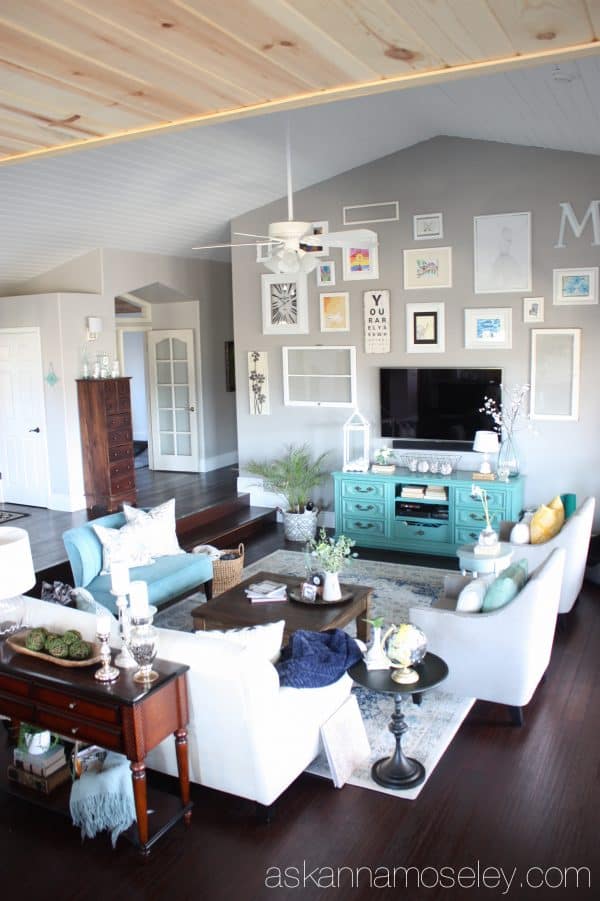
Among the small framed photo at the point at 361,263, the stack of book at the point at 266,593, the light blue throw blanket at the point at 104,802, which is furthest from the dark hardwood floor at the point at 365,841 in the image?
the small framed photo at the point at 361,263

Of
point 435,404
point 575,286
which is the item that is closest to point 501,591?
point 435,404

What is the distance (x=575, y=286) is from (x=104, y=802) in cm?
578

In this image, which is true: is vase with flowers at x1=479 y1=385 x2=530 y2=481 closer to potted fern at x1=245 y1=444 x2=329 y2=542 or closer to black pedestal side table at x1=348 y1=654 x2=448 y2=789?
potted fern at x1=245 y1=444 x2=329 y2=542

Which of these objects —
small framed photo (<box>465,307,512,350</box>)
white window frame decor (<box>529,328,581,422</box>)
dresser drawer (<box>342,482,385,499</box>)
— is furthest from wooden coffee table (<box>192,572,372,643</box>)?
small framed photo (<box>465,307,512,350</box>)

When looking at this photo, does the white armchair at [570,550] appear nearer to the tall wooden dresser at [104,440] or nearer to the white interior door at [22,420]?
the tall wooden dresser at [104,440]

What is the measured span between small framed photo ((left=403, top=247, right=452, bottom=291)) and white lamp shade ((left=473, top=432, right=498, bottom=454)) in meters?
1.52

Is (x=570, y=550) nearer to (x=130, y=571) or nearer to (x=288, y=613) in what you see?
(x=288, y=613)

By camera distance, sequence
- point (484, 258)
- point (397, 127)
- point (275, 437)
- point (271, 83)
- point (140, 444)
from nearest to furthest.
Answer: point (271, 83) < point (397, 127) < point (484, 258) < point (275, 437) < point (140, 444)

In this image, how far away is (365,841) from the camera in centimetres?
331

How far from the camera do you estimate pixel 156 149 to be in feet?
20.4

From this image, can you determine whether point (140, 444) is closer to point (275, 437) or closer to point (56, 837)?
point (275, 437)

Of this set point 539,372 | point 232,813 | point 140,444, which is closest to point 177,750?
point 232,813

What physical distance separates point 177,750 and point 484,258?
551 centimetres

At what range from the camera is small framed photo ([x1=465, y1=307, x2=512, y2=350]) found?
24.0ft
